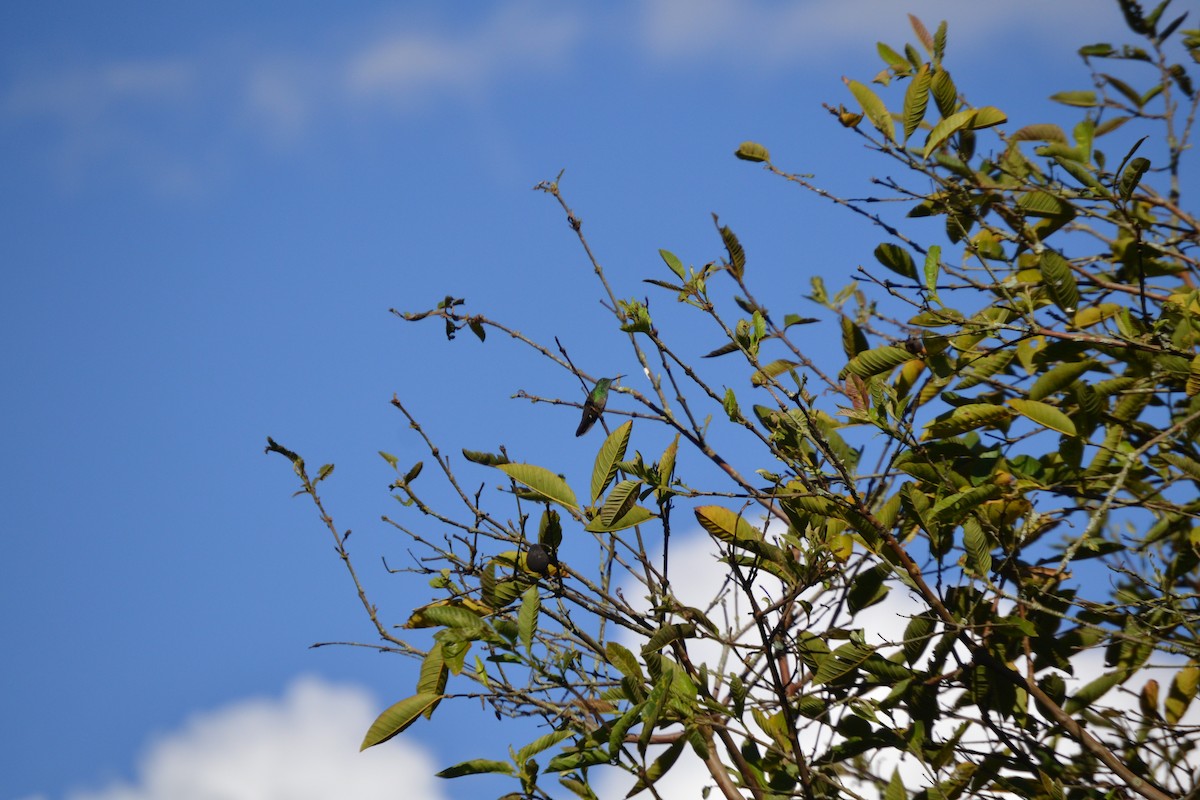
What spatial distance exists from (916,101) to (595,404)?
4.27ft

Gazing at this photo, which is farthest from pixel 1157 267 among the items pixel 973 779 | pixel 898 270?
Result: pixel 973 779

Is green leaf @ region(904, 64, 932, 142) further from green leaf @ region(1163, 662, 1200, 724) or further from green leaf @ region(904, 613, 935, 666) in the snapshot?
green leaf @ region(1163, 662, 1200, 724)

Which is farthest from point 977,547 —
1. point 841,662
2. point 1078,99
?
point 1078,99

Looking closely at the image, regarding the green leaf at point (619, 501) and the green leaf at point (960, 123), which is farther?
the green leaf at point (960, 123)

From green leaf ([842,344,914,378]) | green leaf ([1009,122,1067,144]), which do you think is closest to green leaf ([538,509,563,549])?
green leaf ([842,344,914,378])

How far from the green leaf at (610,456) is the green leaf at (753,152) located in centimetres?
116

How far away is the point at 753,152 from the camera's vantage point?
295 centimetres

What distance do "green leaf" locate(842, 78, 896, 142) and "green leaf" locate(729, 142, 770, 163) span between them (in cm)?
28

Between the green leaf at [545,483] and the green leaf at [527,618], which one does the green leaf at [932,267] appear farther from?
the green leaf at [527,618]

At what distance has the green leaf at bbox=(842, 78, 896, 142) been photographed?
2822mm

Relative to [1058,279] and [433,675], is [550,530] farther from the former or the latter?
[1058,279]

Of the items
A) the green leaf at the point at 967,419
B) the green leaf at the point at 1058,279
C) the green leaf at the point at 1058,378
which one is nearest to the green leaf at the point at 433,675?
the green leaf at the point at 967,419

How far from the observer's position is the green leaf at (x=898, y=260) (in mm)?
2918

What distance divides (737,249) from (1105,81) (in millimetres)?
1971
